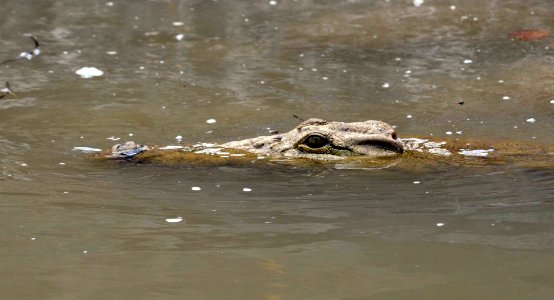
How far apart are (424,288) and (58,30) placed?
9682 mm

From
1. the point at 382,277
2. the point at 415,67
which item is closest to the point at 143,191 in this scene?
the point at 382,277

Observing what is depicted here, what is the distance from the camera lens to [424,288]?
4.77 meters

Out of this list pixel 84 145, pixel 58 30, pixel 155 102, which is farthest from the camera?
pixel 58 30

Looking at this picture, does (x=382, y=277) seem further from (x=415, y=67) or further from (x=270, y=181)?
(x=415, y=67)

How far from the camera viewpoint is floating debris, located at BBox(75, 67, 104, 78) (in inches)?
430

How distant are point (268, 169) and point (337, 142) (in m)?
0.62

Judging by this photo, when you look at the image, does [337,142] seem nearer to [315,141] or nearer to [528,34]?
[315,141]

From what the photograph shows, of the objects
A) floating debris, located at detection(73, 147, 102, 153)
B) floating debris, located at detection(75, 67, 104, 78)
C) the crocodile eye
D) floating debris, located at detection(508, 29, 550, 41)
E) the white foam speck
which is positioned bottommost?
the white foam speck

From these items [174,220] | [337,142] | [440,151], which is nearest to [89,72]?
[337,142]

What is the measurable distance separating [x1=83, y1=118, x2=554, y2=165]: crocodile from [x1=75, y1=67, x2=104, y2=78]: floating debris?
3.47 metres

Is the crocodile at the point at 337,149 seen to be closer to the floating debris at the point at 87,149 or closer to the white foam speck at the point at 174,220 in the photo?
the floating debris at the point at 87,149

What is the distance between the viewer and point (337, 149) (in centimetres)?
737

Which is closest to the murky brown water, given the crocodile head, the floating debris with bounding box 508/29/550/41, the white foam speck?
the white foam speck

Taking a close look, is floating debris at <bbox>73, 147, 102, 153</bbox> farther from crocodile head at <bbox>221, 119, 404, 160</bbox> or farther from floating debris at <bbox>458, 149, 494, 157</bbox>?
floating debris at <bbox>458, 149, 494, 157</bbox>
